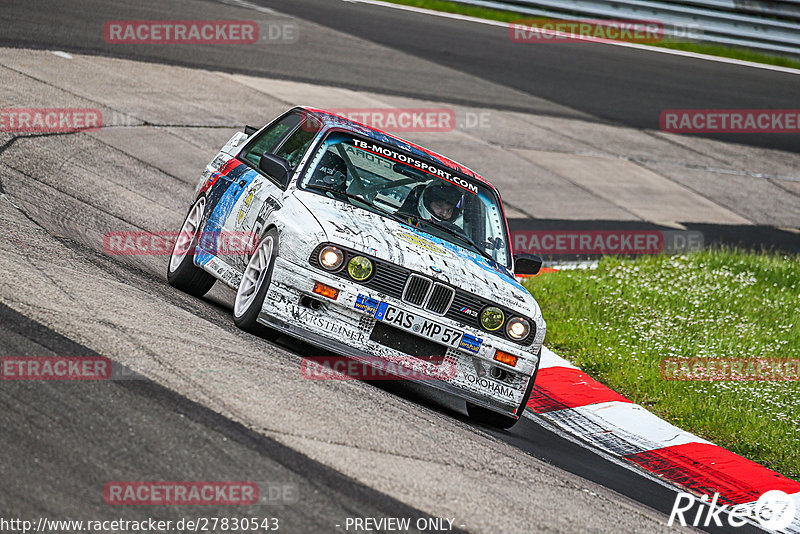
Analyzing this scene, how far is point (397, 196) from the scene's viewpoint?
7.06 meters

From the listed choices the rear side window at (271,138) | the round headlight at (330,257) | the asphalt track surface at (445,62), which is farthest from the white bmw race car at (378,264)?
the asphalt track surface at (445,62)

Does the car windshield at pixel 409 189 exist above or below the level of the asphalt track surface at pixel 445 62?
below

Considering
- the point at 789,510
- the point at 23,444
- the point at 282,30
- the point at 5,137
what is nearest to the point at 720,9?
the point at 282,30

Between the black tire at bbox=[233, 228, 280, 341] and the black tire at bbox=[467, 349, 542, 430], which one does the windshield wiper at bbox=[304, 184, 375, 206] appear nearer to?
the black tire at bbox=[233, 228, 280, 341]

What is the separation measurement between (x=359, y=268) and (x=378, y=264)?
0.12 meters

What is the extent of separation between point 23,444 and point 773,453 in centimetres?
520

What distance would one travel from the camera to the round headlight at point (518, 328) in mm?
6254

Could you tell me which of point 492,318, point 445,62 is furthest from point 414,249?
point 445,62

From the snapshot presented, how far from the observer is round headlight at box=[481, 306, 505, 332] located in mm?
6168

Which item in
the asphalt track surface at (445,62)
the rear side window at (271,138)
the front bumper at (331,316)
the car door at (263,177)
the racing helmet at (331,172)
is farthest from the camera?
the asphalt track surface at (445,62)

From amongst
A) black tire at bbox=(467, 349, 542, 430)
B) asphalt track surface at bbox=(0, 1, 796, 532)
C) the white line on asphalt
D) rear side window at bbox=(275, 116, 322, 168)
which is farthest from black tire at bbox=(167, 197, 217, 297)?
the white line on asphalt

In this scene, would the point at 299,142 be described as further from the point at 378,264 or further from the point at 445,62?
the point at 445,62

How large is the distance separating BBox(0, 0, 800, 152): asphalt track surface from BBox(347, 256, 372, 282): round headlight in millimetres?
10218

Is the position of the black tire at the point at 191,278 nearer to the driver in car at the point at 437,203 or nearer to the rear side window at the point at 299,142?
the rear side window at the point at 299,142
